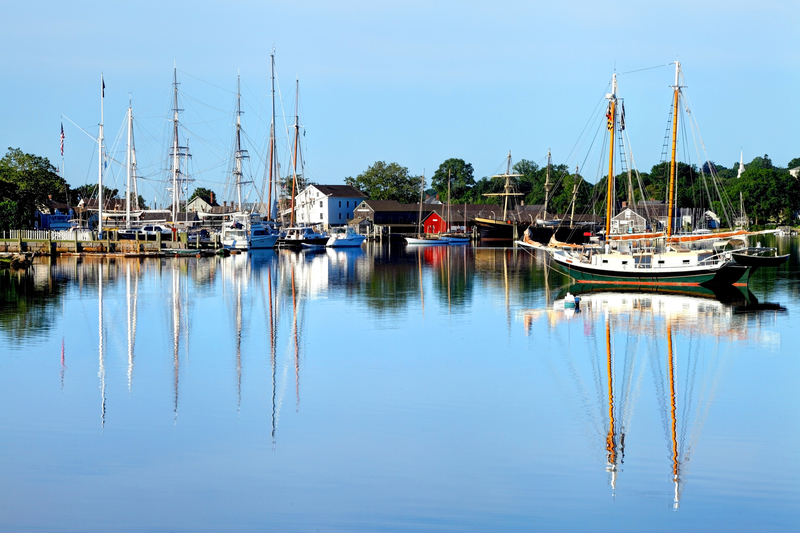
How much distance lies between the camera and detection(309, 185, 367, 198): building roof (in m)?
163

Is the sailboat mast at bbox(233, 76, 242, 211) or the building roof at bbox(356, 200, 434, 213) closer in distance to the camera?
the sailboat mast at bbox(233, 76, 242, 211)

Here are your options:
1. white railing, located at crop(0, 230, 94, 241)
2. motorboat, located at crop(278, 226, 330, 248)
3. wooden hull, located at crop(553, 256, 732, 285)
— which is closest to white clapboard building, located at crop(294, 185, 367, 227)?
motorboat, located at crop(278, 226, 330, 248)

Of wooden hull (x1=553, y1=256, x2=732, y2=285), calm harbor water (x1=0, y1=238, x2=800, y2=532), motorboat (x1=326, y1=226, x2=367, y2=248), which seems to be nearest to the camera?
calm harbor water (x1=0, y1=238, x2=800, y2=532)

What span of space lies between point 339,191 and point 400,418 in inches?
5758

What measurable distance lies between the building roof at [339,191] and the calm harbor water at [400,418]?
122 m

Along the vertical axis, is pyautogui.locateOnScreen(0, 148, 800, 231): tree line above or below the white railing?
above

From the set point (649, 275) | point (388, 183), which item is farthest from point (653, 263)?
point (388, 183)

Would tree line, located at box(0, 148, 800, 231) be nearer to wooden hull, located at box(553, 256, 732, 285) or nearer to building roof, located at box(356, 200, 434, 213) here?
building roof, located at box(356, 200, 434, 213)

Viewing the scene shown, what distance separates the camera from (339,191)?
165375mm

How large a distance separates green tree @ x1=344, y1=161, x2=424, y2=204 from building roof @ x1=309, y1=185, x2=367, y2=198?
67.8ft

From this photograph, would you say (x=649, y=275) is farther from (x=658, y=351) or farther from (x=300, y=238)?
(x=300, y=238)

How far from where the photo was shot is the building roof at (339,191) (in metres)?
163

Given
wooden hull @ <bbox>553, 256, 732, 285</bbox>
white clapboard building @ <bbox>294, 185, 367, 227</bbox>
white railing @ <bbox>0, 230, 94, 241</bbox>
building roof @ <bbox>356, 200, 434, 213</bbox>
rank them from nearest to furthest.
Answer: wooden hull @ <bbox>553, 256, 732, 285</bbox>, white railing @ <bbox>0, 230, 94, 241</bbox>, white clapboard building @ <bbox>294, 185, 367, 227</bbox>, building roof @ <bbox>356, 200, 434, 213</bbox>

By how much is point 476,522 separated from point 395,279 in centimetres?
4704
